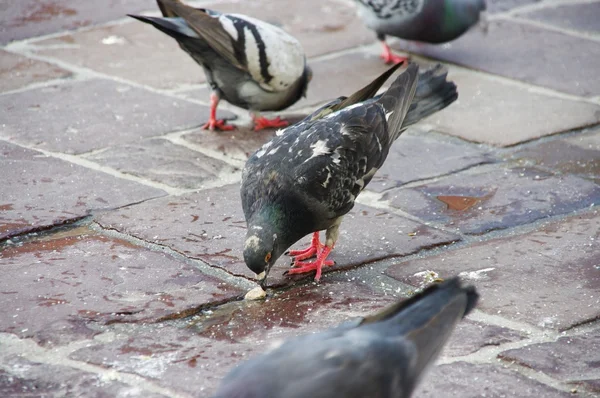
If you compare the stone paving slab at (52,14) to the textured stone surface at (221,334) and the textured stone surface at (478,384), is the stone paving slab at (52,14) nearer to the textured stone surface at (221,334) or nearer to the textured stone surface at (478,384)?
the textured stone surface at (221,334)

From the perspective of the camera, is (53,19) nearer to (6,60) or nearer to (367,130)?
(6,60)

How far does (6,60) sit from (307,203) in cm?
322

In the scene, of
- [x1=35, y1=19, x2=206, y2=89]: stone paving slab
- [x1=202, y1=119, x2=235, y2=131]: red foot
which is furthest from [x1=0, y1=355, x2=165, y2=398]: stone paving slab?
[x1=35, y1=19, x2=206, y2=89]: stone paving slab

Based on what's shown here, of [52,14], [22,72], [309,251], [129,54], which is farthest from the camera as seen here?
[52,14]

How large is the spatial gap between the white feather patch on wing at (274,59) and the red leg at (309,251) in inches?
60.7

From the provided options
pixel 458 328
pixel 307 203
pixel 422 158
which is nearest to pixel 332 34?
pixel 422 158

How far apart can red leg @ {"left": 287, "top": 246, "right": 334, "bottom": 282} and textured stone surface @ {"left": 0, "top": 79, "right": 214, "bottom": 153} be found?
163cm

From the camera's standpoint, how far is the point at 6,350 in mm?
3250

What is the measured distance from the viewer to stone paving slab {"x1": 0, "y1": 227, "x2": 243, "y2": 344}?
3.49m

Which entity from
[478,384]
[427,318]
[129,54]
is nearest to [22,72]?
[129,54]

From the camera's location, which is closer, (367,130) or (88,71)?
(367,130)

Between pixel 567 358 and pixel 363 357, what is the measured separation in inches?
45.5

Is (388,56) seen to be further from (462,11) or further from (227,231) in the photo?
(227,231)

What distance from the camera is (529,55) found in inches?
272
